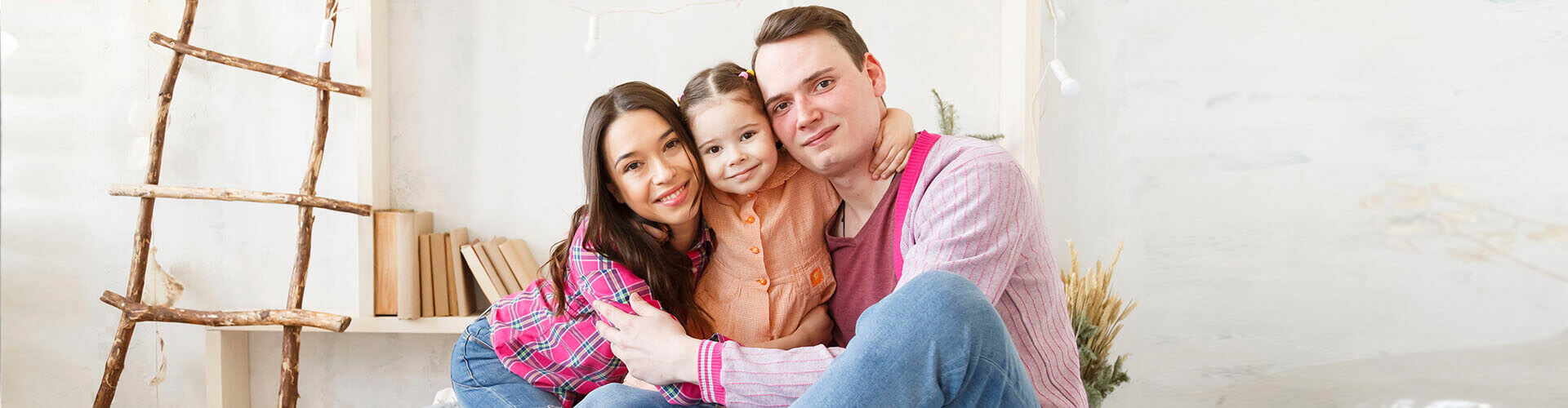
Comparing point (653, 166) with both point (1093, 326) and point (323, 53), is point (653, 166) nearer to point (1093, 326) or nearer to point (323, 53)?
point (323, 53)

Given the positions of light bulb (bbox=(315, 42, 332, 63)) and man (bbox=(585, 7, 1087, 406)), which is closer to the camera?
man (bbox=(585, 7, 1087, 406))

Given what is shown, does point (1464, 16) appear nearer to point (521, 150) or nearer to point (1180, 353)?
point (1180, 353)

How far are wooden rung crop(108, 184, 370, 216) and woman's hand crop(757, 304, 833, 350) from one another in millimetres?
1398

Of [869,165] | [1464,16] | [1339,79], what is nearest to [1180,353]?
[1339,79]

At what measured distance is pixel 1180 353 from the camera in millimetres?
2762

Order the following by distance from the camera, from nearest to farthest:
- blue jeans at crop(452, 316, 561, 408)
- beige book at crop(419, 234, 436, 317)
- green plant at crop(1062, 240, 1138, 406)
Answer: blue jeans at crop(452, 316, 561, 408)
green plant at crop(1062, 240, 1138, 406)
beige book at crop(419, 234, 436, 317)

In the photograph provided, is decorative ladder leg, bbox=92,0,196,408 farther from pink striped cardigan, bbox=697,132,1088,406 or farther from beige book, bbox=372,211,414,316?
pink striped cardigan, bbox=697,132,1088,406

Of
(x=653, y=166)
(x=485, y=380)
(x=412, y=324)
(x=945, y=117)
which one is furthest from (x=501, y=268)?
(x=945, y=117)

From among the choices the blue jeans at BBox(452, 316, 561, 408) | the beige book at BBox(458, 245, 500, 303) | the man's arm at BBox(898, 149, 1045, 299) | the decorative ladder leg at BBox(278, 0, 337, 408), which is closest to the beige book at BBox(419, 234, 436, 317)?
the beige book at BBox(458, 245, 500, 303)

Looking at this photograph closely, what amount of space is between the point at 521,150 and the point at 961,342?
5.92 ft

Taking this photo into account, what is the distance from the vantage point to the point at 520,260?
8.26 ft

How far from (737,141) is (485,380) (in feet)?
2.59

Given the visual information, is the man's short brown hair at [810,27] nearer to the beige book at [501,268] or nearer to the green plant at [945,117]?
the green plant at [945,117]

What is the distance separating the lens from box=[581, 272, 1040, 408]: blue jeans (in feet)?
3.87
